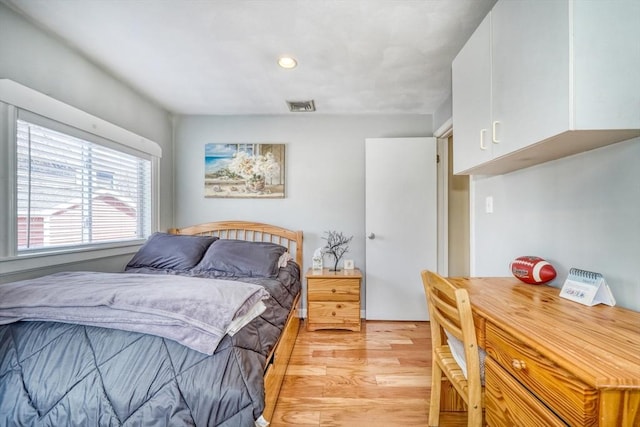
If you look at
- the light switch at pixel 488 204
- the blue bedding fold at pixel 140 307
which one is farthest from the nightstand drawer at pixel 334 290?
the blue bedding fold at pixel 140 307

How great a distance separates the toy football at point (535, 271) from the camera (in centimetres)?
133

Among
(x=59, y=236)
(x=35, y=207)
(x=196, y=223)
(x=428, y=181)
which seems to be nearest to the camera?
(x=35, y=207)

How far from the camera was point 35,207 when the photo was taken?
1826mm

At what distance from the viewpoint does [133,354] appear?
3.53 ft

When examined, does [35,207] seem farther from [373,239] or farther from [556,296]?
[556,296]

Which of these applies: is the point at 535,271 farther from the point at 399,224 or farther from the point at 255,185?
the point at 255,185

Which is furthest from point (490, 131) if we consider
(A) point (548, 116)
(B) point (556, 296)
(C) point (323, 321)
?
(C) point (323, 321)

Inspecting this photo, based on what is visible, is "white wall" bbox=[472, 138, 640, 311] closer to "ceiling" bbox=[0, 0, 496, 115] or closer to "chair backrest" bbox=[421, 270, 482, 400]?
"chair backrest" bbox=[421, 270, 482, 400]

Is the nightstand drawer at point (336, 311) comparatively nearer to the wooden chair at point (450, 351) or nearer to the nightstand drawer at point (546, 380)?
the wooden chair at point (450, 351)

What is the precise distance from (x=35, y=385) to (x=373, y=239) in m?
2.66

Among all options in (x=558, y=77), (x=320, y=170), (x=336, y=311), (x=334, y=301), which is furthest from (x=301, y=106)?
(x=558, y=77)

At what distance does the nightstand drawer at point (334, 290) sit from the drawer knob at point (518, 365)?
1926mm

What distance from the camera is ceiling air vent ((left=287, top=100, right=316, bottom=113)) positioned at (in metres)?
2.90

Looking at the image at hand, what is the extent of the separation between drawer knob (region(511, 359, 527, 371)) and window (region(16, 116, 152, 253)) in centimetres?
264
